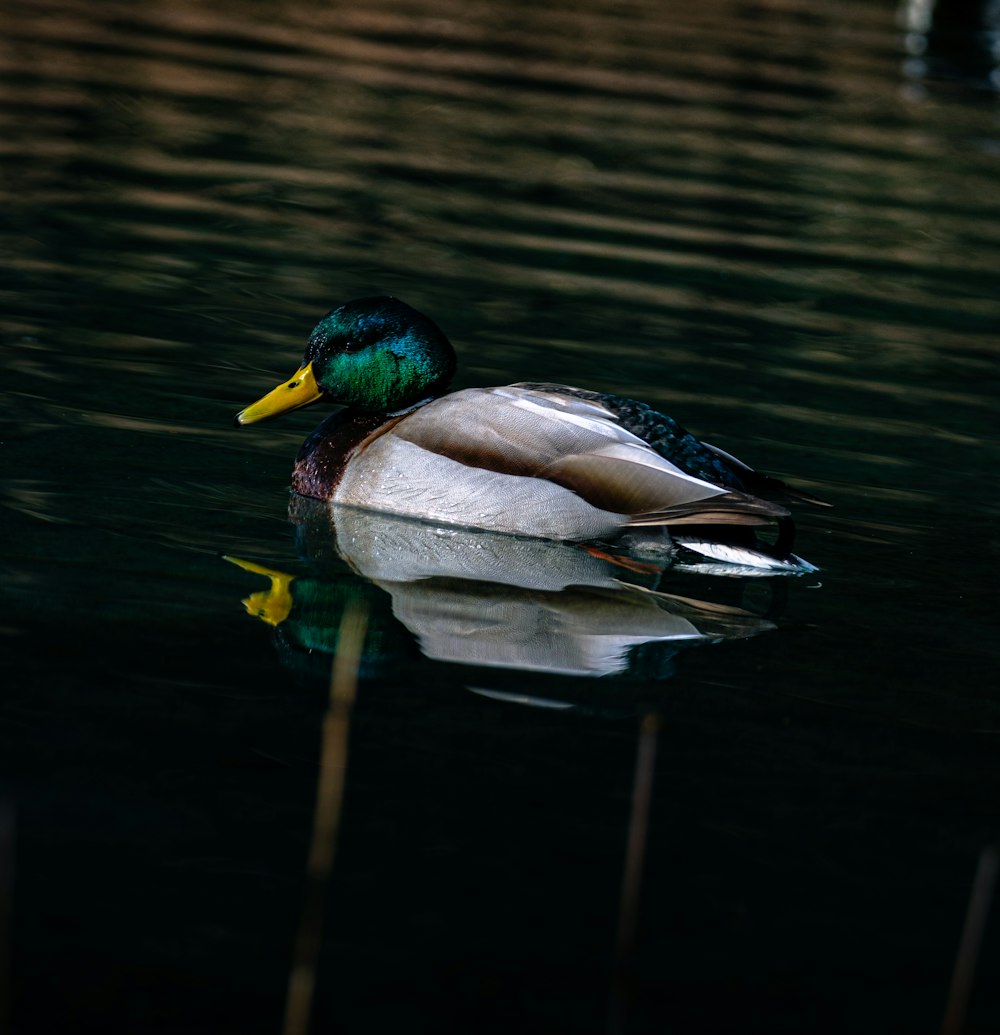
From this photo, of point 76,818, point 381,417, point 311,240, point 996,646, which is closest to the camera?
point 76,818

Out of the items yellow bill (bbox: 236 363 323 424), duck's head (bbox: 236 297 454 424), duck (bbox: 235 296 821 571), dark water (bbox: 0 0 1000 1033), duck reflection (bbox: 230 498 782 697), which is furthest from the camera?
yellow bill (bbox: 236 363 323 424)

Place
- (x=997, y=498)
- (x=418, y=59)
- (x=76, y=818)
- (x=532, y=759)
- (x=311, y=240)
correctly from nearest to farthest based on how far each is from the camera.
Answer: (x=76, y=818) → (x=532, y=759) → (x=997, y=498) → (x=311, y=240) → (x=418, y=59)

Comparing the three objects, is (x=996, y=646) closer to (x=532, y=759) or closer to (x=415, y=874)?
(x=532, y=759)

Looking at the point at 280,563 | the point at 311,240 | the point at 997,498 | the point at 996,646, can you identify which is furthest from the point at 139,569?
the point at 311,240

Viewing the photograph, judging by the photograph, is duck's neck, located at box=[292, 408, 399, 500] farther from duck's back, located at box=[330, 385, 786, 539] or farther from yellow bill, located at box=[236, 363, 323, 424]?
duck's back, located at box=[330, 385, 786, 539]

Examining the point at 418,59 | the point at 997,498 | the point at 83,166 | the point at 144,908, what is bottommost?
the point at 144,908

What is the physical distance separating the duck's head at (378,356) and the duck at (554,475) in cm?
18

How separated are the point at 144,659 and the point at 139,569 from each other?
93 centimetres

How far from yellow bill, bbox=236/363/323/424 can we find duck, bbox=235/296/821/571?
28cm

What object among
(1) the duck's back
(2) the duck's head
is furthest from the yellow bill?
(1) the duck's back

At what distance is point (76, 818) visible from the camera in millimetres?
4461

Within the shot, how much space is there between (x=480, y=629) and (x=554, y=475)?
113 cm

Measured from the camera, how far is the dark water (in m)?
4.03

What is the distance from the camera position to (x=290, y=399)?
25.6 ft
